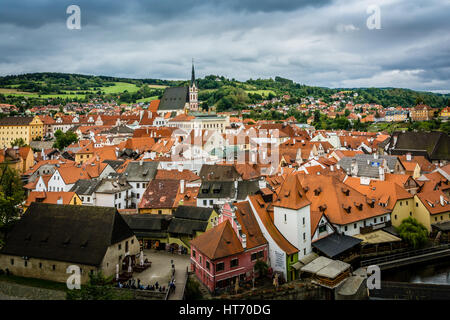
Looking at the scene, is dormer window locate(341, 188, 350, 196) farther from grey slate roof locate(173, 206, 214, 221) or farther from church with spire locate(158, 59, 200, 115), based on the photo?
church with spire locate(158, 59, 200, 115)

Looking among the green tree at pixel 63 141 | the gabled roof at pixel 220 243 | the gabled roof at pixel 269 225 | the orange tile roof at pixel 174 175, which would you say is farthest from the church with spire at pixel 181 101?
the gabled roof at pixel 220 243

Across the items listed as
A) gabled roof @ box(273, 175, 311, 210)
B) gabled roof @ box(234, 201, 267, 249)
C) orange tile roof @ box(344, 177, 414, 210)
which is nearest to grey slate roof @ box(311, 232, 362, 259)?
gabled roof @ box(273, 175, 311, 210)

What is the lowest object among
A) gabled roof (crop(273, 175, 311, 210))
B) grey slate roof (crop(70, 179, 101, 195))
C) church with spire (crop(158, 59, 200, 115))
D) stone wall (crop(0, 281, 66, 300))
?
stone wall (crop(0, 281, 66, 300))

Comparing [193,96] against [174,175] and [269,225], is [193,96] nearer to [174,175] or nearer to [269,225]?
[174,175]

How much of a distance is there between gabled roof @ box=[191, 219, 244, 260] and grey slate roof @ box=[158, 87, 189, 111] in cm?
12229

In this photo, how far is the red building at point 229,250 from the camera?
26.1m

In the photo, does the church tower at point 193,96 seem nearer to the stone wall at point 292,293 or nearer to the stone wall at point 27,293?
the stone wall at point 27,293

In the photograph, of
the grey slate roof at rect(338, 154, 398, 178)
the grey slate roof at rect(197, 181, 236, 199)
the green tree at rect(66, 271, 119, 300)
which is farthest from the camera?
the grey slate roof at rect(338, 154, 398, 178)

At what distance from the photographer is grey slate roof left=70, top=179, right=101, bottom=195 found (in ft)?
154

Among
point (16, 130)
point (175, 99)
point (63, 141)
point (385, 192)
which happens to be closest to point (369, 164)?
point (385, 192)

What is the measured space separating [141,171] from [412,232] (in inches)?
1394

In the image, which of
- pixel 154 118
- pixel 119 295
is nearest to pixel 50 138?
pixel 154 118

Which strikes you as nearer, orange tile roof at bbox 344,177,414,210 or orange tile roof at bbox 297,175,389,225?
orange tile roof at bbox 297,175,389,225
